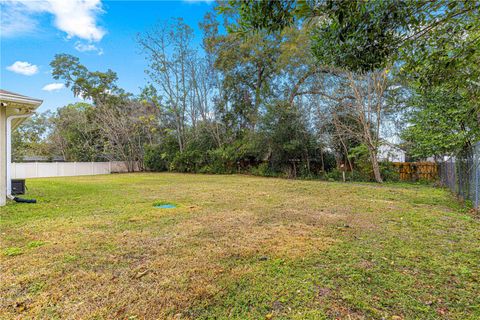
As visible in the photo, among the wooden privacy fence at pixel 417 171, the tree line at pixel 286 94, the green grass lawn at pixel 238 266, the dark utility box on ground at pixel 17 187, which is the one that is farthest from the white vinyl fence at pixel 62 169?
the wooden privacy fence at pixel 417 171

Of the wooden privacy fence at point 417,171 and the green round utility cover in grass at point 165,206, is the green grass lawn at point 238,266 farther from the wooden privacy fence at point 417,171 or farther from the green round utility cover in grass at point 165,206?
the wooden privacy fence at point 417,171

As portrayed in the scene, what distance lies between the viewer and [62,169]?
59.9 feet

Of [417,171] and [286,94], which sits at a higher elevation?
[286,94]

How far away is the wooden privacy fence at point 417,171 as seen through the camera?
12070mm

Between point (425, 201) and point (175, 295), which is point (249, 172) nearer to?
point (425, 201)

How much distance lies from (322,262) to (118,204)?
5.14 metres

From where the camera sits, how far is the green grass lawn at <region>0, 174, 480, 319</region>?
1.88 m

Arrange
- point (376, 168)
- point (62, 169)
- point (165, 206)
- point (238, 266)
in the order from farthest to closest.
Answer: point (62, 169) → point (376, 168) → point (165, 206) → point (238, 266)

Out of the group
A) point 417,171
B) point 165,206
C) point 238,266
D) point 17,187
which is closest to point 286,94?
point 417,171

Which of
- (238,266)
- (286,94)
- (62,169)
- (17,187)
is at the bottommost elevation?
(238,266)

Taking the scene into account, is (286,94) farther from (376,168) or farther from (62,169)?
(62,169)

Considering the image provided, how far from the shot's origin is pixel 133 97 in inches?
895

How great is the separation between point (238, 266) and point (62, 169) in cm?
2051

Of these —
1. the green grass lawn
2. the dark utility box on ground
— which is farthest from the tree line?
the dark utility box on ground
